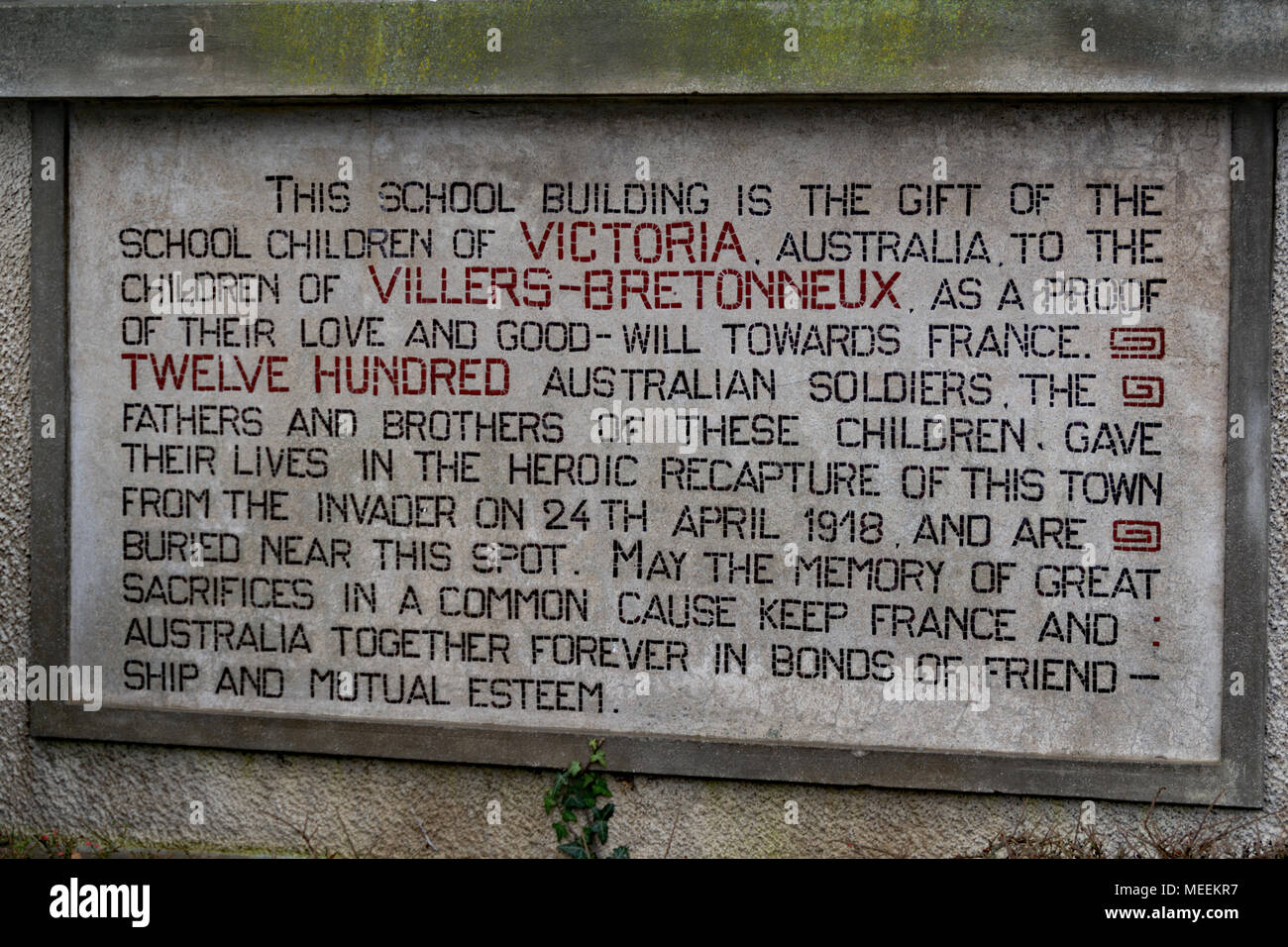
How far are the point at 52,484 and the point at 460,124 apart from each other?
1834 mm

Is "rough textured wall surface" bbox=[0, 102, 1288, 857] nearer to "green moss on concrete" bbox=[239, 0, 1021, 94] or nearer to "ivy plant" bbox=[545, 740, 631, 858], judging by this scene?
"ivy plant" bbox=[545, 740, 631, 858]

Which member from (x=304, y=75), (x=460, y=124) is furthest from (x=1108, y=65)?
(x=304, y=75)

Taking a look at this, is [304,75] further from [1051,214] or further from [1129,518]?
[1129,518]

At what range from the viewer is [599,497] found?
414 cm

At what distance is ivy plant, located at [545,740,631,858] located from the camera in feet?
13.3

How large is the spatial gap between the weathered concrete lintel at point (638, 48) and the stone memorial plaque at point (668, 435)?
0.14 metres

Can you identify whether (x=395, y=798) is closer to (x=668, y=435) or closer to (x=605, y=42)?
(x=668, y=435)

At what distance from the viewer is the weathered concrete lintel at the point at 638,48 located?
3.75 m

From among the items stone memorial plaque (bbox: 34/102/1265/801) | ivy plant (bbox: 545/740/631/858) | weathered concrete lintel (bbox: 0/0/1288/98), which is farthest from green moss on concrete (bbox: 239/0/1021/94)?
ivy plant (bbox: 545/740/631/858)

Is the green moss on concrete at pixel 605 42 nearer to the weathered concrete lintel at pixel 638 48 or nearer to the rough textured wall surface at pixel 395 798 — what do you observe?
the weathered concrete lintel at pixel 638 48

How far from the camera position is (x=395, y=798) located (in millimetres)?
4293

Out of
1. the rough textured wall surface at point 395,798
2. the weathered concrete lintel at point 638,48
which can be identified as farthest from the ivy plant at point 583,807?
the weathered concrete lintel at point 638,48

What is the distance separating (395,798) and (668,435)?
152 centimetres

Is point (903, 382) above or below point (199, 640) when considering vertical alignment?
above
